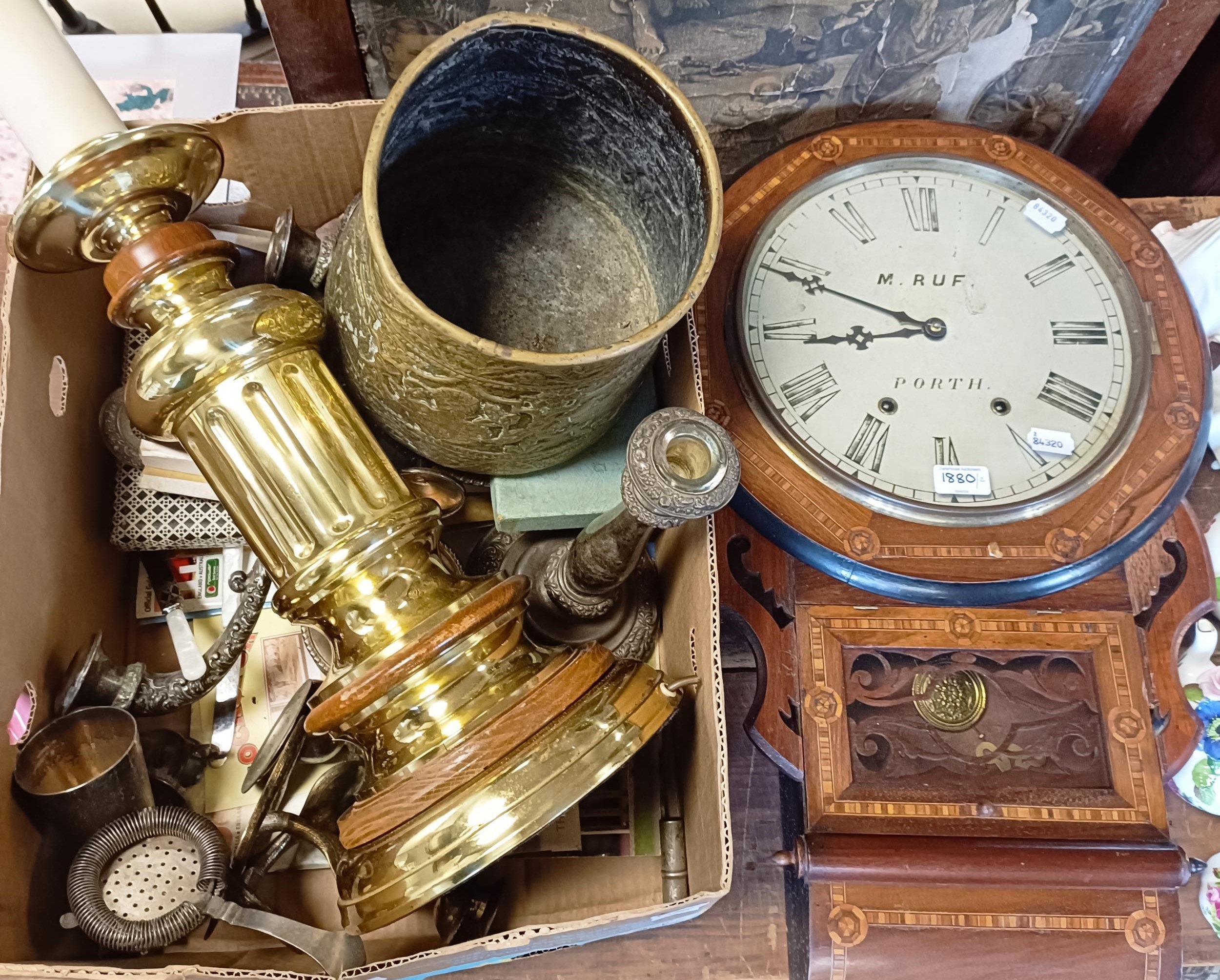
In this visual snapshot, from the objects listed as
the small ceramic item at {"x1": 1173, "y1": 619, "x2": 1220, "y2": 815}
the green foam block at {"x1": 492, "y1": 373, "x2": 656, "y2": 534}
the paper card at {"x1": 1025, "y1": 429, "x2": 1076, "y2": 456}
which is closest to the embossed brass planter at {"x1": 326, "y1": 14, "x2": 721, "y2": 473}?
the green foam block at {"x1": 492, "y1": 373, "x2": 656, "y2": 534}

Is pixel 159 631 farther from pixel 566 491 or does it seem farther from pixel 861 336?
pixel 861 336

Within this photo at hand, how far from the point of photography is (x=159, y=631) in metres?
0.91

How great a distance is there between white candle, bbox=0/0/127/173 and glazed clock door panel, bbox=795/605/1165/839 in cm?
67

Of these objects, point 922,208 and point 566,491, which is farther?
point 922,208

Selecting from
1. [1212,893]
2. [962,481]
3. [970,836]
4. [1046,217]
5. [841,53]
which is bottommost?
[1212,893]

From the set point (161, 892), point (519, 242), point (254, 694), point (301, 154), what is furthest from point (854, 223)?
point (161, 892)

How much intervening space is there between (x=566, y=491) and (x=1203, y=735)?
0.67 m

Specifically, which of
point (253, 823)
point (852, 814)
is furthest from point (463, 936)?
point (852, 814)

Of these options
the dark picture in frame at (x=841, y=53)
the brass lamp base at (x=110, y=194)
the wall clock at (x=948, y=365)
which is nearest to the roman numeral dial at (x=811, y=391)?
the wall clock at (x=948, y=365)

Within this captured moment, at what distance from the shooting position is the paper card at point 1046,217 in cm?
88

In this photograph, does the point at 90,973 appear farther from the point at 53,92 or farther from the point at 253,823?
the point at 53,92

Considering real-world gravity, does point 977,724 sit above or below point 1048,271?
below

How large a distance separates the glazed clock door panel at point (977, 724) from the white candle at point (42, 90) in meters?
0.67

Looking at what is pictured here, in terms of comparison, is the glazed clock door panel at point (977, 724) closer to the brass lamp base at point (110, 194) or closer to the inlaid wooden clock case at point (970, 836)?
the inlaid wooden clock case at point (970, 836)
